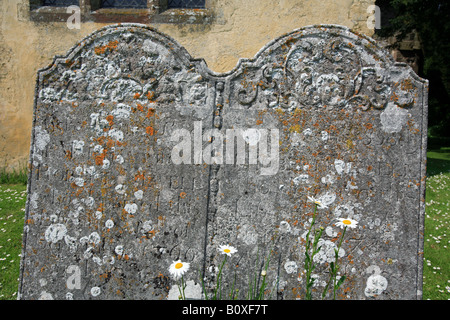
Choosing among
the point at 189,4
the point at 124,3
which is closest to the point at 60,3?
the point at 124,3

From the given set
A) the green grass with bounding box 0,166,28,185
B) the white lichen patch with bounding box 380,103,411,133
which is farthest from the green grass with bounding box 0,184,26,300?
the white lichen patch with bounding box 380,103,411,133

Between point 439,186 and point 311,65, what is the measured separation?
624 cm

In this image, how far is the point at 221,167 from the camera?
2.60m

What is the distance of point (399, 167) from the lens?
99.0 inches

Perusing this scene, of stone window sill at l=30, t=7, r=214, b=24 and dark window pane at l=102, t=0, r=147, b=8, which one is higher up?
dark window pane at l=102, t=0, r=147, b=8

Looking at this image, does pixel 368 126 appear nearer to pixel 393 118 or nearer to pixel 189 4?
pixel 393 118

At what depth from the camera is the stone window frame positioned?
6.34 m

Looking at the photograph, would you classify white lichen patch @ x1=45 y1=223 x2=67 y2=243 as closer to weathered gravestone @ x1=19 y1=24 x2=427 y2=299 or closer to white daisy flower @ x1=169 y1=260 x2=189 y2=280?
weathered gravestone @ x1=19 y1=24 x2=427 y2=299

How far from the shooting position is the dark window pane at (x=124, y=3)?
6.59 m

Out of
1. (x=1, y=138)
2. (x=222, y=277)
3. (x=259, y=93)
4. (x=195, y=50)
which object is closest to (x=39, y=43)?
(x=1, y=138)

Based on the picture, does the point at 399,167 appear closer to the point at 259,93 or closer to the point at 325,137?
the point at 325,137

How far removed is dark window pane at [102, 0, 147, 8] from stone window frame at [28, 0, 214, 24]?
198 millimetres

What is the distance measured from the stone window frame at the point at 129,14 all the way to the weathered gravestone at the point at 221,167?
4186 mm

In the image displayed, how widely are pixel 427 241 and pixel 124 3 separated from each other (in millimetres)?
6847
